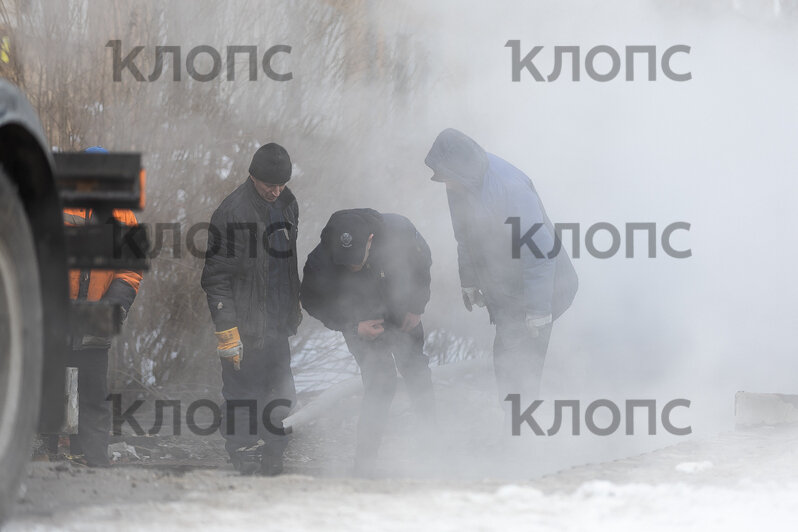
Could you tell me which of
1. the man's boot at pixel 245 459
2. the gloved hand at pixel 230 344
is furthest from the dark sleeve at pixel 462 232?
the man's boot at pixel 245 459

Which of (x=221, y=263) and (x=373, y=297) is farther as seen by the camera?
(x=373, y=297)

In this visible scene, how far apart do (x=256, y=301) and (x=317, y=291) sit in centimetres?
35

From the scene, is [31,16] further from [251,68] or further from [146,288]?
[146,288]

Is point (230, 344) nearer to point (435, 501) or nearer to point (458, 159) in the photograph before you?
point (458, 159)

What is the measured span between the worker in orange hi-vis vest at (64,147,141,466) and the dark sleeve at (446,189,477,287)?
155 centimetres

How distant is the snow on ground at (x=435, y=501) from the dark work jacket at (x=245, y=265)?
5.41 ft

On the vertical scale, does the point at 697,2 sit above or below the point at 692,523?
above

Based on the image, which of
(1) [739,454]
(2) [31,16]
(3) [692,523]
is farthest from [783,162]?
(3) [692,523]

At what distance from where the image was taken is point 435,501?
301cm

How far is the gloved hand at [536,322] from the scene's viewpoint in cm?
524

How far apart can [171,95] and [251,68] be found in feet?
1.73

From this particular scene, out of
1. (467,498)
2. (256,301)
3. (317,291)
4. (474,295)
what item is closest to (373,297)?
(317,291)

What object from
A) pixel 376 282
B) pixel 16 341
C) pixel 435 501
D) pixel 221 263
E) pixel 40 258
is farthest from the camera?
pixel 376 282

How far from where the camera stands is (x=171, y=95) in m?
6.45
